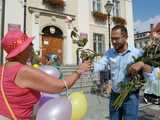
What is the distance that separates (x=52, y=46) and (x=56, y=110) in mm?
16484

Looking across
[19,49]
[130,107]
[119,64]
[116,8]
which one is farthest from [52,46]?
[19,49]

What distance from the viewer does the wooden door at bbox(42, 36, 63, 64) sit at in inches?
722

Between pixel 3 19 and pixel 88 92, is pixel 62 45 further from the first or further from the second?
pixel 88 92

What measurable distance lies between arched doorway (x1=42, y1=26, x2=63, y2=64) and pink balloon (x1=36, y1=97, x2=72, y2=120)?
51.1 ft

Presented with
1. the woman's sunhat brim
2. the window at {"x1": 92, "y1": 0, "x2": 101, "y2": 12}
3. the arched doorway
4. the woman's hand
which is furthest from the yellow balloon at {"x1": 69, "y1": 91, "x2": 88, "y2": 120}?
the window at {"x1": 92, "y1": 0, "x2": 101, "y2": 12}

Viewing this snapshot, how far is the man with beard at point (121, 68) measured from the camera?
376cm

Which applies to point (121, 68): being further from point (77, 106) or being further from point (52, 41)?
point (52, 41)

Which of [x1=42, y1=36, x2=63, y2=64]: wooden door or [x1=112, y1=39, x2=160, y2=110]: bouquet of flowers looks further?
[x1=42, y1=36, x2=63, y2=64]: wooden door

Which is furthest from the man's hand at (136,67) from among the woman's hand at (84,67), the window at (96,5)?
the window at (96,5)

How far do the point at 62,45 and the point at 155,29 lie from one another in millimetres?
15739

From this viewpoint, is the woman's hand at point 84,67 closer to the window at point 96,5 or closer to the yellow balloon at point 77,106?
the yellow balloon at point 77,106

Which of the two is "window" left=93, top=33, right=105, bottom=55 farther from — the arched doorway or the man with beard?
the man with beard

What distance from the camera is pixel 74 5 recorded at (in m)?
19.8

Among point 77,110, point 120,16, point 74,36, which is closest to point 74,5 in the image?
point 120,16
